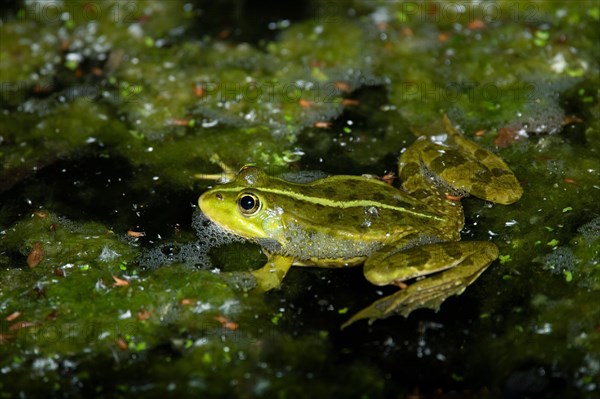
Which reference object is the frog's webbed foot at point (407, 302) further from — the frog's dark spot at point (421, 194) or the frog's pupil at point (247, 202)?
the frog's pupil at point (247, 202)

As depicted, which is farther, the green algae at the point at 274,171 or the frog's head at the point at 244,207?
the frog's head at the point at 244,207

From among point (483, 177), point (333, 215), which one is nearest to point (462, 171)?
point (483, 177)

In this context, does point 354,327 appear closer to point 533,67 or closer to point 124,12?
point 533,67

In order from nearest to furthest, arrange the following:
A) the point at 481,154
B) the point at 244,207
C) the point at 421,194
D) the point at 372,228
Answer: the point at 372,228, the point at 244,207, the point at 421,194, the point at 481,154

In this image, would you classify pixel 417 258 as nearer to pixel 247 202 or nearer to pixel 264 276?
pixel 264 276

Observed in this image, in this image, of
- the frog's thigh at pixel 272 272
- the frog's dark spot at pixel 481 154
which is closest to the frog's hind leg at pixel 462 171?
the frog's dark spot at pixel 481 154

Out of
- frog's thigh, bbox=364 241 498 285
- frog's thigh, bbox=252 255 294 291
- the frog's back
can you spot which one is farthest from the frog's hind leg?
frog's thigh, bbox=252 255 294 291
